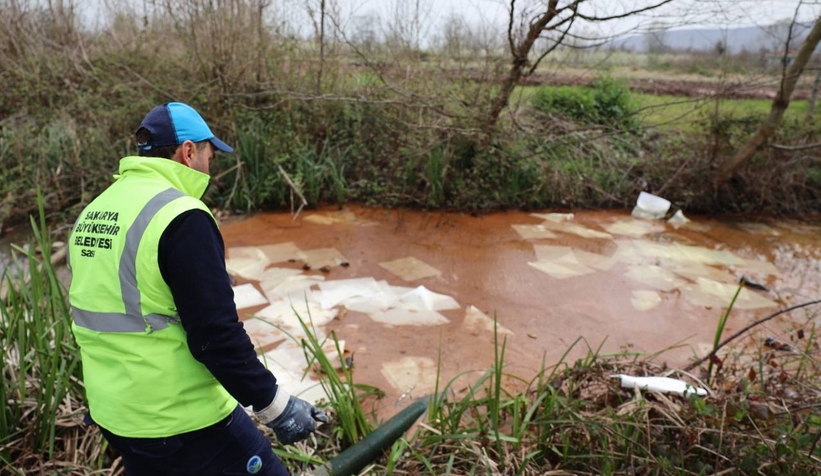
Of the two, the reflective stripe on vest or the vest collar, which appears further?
the vest collar

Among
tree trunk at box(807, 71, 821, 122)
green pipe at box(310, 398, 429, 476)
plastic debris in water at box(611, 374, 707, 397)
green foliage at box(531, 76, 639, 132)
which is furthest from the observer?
green foliage at box(531, 76, 639, 132)

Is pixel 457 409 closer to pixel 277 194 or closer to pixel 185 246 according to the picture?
pixel 185 246

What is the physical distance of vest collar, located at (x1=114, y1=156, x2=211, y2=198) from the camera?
156cm

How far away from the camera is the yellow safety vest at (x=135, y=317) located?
1430 mm

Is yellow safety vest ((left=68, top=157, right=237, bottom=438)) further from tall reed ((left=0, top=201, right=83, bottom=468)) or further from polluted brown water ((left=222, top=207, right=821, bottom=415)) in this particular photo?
polluted brown water ((left=222, top=207, right=821, bottom=415))

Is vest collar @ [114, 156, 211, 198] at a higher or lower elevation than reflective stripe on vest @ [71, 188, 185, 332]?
higher

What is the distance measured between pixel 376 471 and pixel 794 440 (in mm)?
1550

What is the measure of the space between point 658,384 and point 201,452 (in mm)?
2079

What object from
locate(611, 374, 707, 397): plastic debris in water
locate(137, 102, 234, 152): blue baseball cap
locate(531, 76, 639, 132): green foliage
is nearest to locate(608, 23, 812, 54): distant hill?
locate(531, 76, 639, 132): green foliage

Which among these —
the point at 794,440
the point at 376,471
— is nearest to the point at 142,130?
the point at 376,471

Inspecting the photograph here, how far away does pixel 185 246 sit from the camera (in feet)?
4.63

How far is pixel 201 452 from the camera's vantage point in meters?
1.58

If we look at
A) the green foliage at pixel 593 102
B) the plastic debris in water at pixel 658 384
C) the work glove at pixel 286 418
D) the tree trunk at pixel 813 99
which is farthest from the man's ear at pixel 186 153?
the tree trunk at pixel 813 99

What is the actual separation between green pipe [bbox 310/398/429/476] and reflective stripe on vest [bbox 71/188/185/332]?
1027 millimetres
